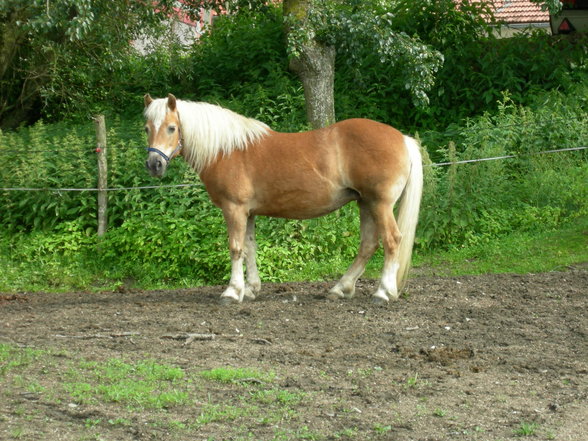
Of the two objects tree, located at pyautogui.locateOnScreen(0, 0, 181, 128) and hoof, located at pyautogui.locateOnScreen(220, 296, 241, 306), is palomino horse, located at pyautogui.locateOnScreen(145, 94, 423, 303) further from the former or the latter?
tree, located at pyautogui.locateOnScreen(0, 0, 181, 128)

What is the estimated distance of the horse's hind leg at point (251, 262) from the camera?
7.65 metres

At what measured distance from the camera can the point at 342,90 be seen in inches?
523

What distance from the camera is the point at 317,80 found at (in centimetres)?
1127

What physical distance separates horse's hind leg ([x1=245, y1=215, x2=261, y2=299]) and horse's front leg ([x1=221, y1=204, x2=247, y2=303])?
0.17 metres

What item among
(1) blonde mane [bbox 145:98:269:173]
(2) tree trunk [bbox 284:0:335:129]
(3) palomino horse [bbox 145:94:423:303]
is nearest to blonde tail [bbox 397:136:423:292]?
(3) palomino horse [bbox 145:94:423:303]

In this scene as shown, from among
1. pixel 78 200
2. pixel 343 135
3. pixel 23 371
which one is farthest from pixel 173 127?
pixel 78 200

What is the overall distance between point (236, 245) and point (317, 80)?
4488 millimetres

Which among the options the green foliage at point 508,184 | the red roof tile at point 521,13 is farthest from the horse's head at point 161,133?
the red roof tile at point 521,13

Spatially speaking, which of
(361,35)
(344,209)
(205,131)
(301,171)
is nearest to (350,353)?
(301,171)

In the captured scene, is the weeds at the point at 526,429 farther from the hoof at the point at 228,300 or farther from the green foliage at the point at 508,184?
the green foliage at the point at 508,184

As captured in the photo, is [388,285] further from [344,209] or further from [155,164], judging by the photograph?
[344,209]

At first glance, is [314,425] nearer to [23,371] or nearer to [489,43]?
[23,371]

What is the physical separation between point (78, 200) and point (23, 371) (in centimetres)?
525

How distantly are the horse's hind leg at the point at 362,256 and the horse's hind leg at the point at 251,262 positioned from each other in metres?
0.71
